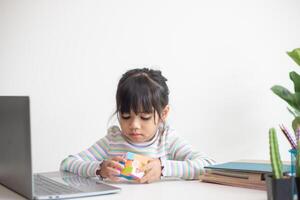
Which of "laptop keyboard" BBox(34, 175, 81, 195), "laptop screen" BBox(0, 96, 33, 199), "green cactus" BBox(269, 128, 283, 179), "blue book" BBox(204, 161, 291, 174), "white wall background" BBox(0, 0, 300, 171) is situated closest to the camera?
"green cactus" BBox(269, 128, 283, 179)

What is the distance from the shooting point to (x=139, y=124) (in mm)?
1493

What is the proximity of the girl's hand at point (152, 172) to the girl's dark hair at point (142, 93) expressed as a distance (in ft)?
0.62

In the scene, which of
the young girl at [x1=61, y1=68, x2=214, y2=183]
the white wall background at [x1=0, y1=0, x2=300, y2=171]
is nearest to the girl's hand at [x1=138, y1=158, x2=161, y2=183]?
the young girl at [x1=61, y1=68, x2=214, y2=183]

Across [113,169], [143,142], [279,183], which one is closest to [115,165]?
[113,169]

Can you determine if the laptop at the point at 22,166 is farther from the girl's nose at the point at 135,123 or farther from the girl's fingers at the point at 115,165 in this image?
the girl's nose at the point at 135,123

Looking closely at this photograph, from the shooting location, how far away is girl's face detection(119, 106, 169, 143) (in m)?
1.49

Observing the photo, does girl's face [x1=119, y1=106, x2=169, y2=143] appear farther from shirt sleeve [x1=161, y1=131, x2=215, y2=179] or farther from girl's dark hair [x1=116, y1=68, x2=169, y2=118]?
shirt sleeve [x1=161, y1=131, x2=215, y2=179]

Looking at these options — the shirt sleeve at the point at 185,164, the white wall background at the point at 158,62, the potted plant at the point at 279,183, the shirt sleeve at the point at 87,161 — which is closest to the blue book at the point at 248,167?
the shirt sleeve at the point at 185,164

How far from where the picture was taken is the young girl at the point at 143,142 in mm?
1413

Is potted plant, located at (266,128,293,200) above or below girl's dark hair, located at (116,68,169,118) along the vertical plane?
below

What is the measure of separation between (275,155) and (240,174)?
0.36 meters

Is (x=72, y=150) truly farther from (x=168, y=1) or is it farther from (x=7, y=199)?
(x=7, y=199)

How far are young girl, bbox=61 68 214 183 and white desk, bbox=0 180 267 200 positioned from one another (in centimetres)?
9

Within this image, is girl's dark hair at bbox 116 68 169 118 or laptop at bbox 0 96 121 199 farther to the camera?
girl's dark hair at bbox 116 68 169 118
